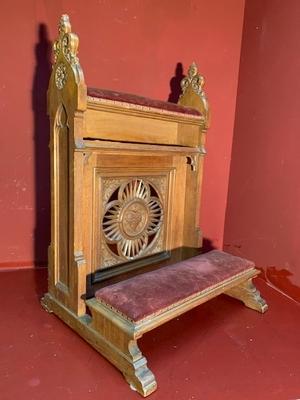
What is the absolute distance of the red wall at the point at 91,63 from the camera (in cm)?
224

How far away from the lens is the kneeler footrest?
1.32 meters

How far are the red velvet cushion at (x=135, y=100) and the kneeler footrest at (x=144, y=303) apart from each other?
2.99 ft

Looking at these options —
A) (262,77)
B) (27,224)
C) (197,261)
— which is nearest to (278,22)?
(262,77)

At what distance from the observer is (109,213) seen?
189 centimetres

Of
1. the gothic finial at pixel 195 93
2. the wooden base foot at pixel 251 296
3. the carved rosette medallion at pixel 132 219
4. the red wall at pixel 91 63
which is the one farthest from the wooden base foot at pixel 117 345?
the gothic finial at pixel 195 93

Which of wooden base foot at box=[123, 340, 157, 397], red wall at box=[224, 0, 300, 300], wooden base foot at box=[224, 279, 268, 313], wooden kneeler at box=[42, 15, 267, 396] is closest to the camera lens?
wooden base foot at box=[123, 340, 157, 397]

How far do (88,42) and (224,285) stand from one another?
190cm

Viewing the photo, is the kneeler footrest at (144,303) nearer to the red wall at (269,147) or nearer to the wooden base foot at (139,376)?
the wooden base foot at (139,376)

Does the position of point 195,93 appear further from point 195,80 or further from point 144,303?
point 144,303

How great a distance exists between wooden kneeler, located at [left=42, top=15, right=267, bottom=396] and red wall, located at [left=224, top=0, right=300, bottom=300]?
455mm

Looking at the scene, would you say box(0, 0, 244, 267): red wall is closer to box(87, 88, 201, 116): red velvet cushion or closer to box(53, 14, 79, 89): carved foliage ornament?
box(87, 88, 201, 116): red velvet cushion

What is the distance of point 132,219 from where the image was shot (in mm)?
1972

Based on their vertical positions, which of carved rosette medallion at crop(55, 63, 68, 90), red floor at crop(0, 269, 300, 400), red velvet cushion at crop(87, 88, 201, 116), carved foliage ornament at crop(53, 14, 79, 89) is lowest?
red floor at crop(0, 269, 300, 400)

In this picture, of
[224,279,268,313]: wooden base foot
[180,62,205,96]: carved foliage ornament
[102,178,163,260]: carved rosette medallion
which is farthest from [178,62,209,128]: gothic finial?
[224,279,268,313]: wooden base foot
